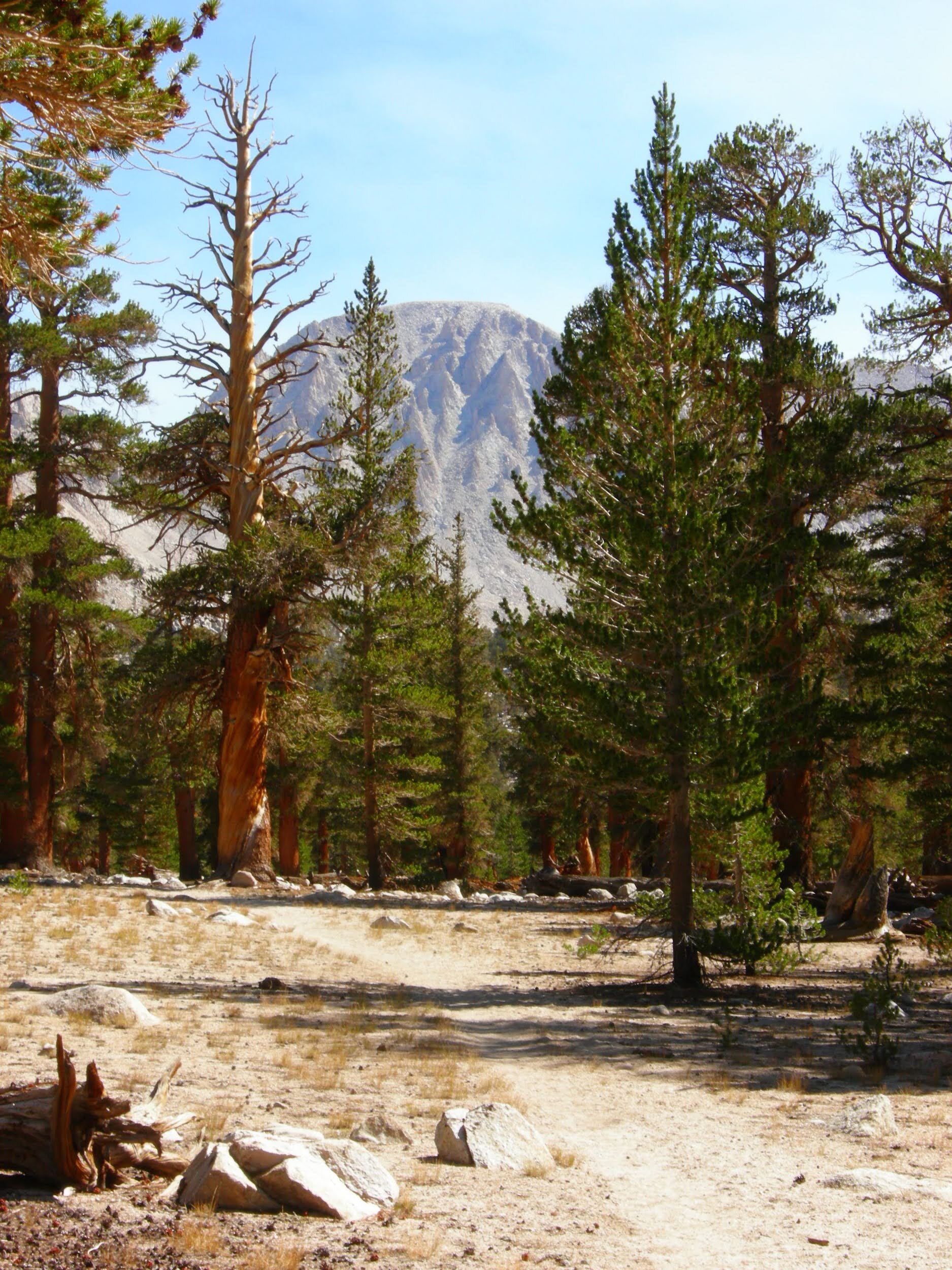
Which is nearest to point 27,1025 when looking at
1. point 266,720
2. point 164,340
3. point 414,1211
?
point 414,1211

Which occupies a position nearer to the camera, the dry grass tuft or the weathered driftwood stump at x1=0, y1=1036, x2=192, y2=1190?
the dry grass tuft

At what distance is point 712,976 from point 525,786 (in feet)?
85.6

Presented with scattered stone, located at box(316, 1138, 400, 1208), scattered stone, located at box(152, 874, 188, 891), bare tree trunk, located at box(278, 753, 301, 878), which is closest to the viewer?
scattered stone, located at box(316, 1138, 400, 1208)

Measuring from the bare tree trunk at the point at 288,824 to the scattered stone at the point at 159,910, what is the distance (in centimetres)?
2089

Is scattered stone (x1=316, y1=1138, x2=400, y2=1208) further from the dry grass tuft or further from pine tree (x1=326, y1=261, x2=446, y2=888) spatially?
pine tree (x1=326, y1=261, x2=446, y2=888)

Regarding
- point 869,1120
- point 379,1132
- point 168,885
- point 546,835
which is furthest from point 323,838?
point 379,1132

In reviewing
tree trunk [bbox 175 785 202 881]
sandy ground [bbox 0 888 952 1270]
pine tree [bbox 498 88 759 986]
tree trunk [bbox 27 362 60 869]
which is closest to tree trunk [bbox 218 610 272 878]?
tree trunk [bbox 27 362 60 869]

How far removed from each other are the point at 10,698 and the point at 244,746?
22.2 feet

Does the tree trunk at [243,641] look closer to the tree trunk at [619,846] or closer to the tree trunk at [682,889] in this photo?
the tree trunk at [619,846]

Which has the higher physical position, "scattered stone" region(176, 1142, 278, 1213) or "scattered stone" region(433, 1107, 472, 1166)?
"scattered stone" region(176, 1142, 278, 1213)

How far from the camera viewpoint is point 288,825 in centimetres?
3816

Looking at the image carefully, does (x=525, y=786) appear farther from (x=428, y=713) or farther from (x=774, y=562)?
(x=774, y=562)

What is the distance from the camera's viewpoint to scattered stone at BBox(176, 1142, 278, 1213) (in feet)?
13.8

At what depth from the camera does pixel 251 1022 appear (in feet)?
27.3
